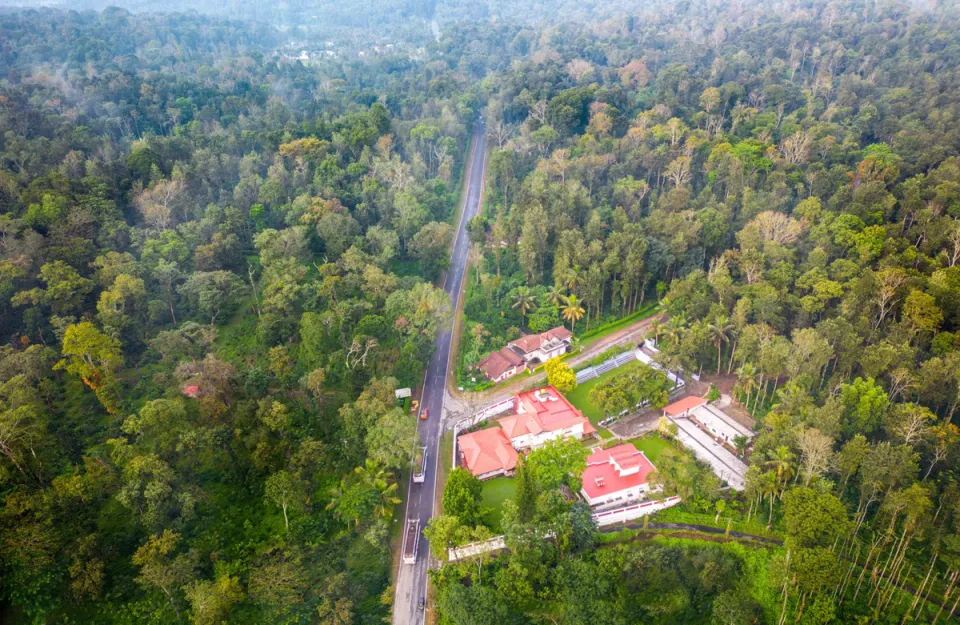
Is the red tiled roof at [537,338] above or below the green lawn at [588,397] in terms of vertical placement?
above

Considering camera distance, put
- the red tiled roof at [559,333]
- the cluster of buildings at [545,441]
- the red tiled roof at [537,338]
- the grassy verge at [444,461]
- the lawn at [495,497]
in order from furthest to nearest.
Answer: the red tiled roof at [559,333] → the red tiled roof at [537,338] → the grassy verge at [444,461] → the cluster of buildings at [545,441] → the lawn at [495,497]

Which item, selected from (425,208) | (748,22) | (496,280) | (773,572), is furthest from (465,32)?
(773,572)

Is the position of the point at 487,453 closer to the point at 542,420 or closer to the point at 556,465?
the point at 542,420

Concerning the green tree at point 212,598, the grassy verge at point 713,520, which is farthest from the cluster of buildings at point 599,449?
the green tree at point 212,598

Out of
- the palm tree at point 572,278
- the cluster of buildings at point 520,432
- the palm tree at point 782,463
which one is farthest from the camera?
the palm tree at point 572,278

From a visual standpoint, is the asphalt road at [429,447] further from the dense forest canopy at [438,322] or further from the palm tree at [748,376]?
the palm tree at [748,376]

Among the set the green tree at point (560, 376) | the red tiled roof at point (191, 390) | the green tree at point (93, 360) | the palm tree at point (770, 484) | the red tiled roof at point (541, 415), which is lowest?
the red tiled roof at point (541, 415)

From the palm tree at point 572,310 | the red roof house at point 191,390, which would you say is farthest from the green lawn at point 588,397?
the red roof house at point 191,390

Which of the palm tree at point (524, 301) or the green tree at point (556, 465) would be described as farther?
the palm tree at point (524, 301)

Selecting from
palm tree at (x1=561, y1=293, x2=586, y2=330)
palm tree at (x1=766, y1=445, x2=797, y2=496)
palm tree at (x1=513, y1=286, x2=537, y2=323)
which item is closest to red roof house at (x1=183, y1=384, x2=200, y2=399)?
palm tree at (x1=513, y1=286, x2=537, y2=323)
